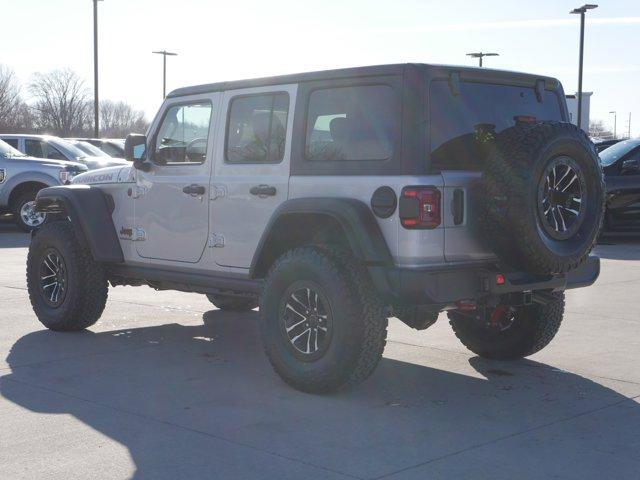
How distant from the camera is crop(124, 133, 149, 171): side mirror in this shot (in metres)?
7.16

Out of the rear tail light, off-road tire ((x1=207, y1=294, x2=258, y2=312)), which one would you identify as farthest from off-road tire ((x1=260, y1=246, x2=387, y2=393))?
off-road tire ((x1=207, y1=294, x2=258, y2=312))

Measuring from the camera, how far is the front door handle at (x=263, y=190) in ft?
19.7

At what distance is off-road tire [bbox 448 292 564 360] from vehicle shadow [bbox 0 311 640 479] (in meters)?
0.10

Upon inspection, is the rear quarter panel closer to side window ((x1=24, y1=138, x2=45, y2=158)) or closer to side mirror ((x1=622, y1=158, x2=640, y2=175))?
side mirror ((x1=622, y1=158, x2=640, y2=175))

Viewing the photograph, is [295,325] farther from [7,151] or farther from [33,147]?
[33,147]

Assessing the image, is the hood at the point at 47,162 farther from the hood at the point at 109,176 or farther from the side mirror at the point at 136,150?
the side mirror at the point at 136,150

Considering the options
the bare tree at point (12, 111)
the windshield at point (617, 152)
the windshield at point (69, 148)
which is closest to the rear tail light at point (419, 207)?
the windshield at point (617, 152)

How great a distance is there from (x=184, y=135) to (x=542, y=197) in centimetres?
288

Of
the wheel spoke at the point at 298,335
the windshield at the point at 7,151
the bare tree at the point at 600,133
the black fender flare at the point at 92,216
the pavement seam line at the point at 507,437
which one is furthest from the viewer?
the bare tree at the point at 600,133

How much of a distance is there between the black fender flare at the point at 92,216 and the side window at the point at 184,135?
0.71 meters

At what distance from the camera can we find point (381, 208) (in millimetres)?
5309

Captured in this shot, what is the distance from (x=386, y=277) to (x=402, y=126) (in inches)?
33.4

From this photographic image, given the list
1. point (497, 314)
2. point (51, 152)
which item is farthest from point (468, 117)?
point (51, 152)

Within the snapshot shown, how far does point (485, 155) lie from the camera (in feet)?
18.3
